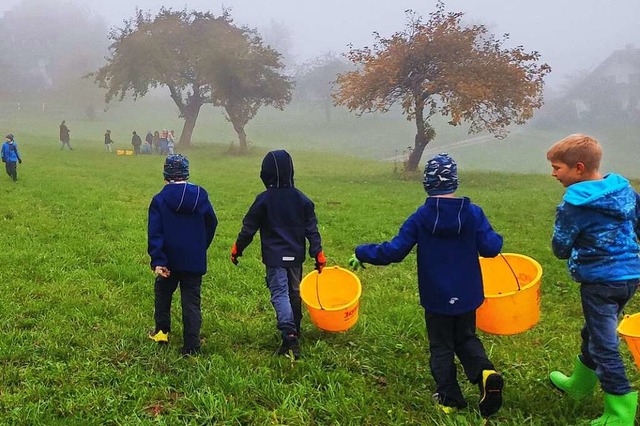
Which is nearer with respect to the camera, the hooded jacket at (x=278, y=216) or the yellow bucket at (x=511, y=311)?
the yellow bucket at (x=511, y=311)

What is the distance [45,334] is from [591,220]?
453cm

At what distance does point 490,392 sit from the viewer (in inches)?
130

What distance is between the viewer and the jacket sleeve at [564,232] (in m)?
3.13

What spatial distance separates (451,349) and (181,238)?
2.34 m

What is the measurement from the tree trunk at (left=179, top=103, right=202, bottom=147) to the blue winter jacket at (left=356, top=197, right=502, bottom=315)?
34.0 meters

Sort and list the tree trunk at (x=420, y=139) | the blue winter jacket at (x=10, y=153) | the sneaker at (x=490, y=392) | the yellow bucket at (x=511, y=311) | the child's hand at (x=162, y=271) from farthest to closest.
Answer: the tree trunk at (x=420, y=139) < the blue winter jacket at (x=10, y=153) < the child's hand at (x=162, y=271) < the yellow bucket at (x=511, y=311) < the sneaker at (x=490, y=392)

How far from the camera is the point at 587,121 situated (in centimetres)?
6950

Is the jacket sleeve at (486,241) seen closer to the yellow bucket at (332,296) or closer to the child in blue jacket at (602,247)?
the child in blue jacket at (602,247)

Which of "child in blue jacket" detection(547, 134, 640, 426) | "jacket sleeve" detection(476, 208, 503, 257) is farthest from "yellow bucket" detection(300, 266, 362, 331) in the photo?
"child in blue jacket" detection(547, 134, 640, 426)

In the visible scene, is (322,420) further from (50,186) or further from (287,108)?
(287,108)

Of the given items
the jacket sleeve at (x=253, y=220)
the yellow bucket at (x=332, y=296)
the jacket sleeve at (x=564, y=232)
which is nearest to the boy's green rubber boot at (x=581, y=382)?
the jacket sleeve at (x=564, y=232)

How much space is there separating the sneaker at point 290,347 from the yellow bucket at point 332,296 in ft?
1.03

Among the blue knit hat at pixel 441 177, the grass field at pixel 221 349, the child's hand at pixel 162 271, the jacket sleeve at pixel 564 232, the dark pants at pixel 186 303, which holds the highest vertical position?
the blue knit hat at pixel 441 177

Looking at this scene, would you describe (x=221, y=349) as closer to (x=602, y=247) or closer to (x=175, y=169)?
(x=175, y=169)
